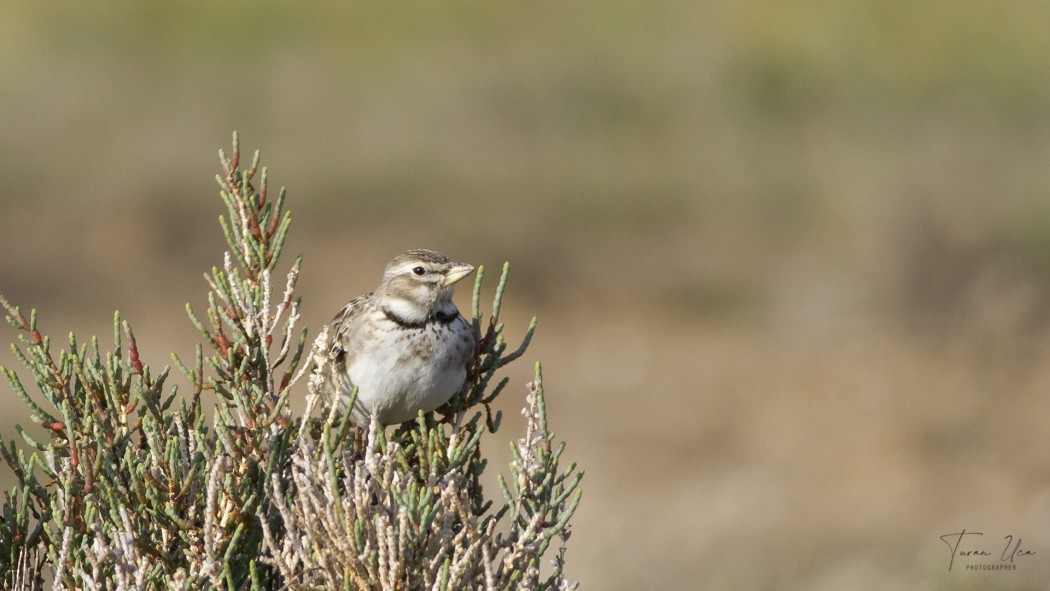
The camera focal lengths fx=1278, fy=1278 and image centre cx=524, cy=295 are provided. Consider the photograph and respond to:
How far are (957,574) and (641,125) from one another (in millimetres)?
11396

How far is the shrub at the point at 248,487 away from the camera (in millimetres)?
2668

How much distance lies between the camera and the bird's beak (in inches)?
156

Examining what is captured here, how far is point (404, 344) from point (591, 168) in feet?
41.4

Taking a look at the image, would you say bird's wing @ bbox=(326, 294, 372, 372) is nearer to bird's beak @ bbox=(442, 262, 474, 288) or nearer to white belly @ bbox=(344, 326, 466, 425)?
white belly @ bbox=(344, 326, 466, 425)

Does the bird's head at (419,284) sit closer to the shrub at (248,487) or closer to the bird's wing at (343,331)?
the bird's wing at (343,331)

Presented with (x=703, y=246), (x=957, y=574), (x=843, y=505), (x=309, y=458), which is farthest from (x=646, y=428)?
(x=309, y=458)
